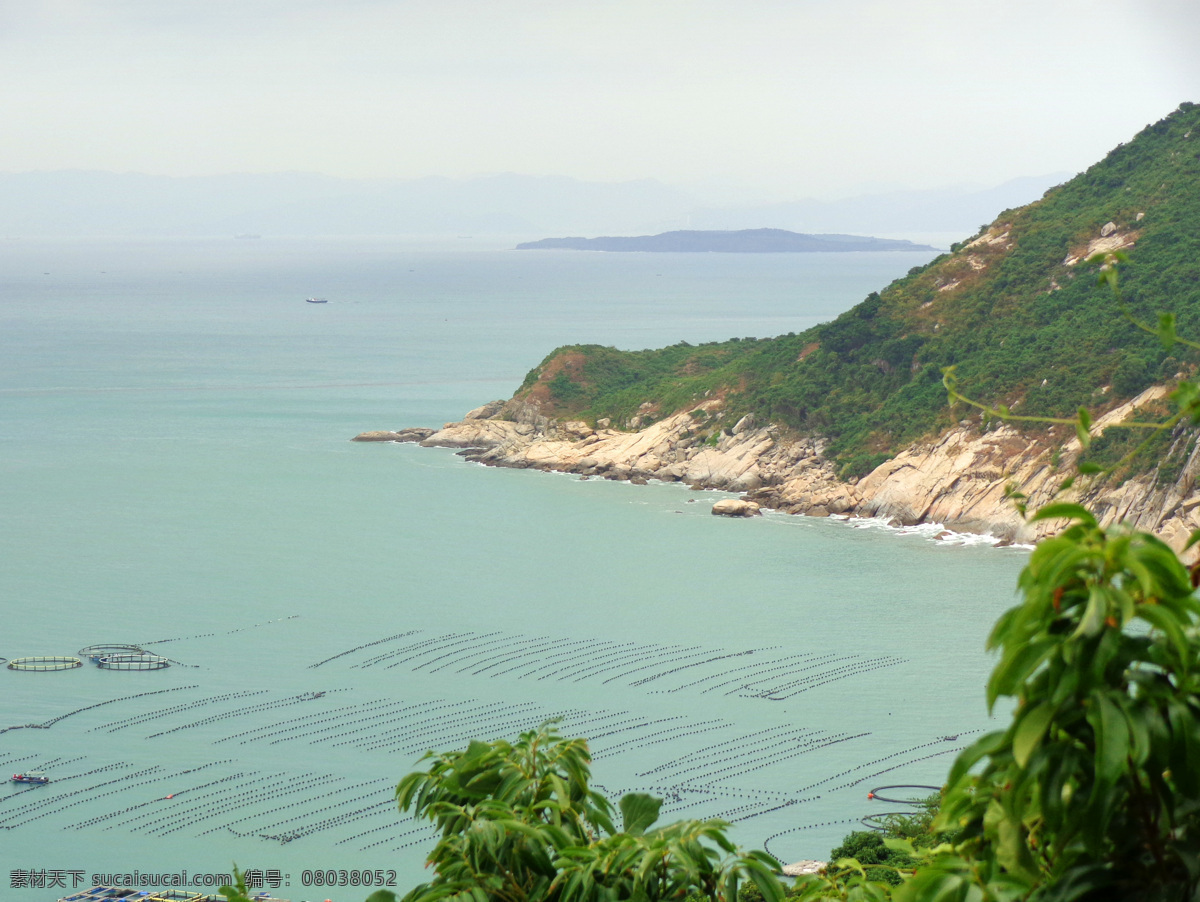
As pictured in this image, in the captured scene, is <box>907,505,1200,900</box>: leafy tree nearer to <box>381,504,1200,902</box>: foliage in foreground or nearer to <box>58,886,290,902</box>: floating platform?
<box>381,504,1200,902</box>: foliage in foreground

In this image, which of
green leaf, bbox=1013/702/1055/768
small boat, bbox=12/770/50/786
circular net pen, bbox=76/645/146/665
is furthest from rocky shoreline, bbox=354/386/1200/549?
green leaf, bbox=1013/702/1055/768

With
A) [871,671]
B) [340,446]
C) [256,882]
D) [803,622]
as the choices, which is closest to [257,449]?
[340,446]

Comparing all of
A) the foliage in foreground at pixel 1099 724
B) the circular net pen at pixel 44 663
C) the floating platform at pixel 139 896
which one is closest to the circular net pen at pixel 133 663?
the circular net pen at pixel 44 663

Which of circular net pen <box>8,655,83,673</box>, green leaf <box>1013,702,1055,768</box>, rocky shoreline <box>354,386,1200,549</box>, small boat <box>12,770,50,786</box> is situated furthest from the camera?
rocky shoreline <box>354,386,1200,549</box>

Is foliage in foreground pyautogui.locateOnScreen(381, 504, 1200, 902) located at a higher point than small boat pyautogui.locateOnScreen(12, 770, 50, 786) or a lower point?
higher

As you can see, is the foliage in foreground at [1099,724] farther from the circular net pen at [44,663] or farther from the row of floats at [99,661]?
the circular net pen at [44,663]

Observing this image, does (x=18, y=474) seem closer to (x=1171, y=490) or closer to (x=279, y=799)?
(x=279, y=799)

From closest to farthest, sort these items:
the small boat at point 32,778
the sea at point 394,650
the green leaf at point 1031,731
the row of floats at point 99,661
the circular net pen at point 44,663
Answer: the green leaf at point 1031,731
the sea at point 394,650
the small boat at point 32,778
the circular net pen at point 44,663
the row of floats at point 99,661
